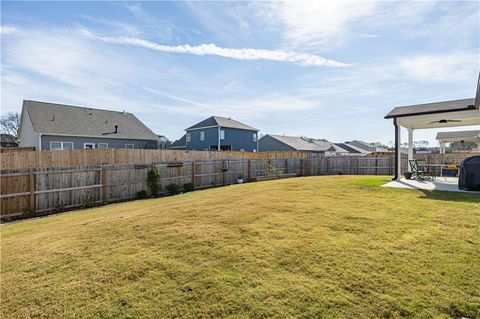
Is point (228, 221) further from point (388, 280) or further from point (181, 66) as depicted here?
point (181, 66)

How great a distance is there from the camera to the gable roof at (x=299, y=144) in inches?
1493

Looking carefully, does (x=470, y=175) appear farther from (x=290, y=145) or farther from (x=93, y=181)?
(x=290, y=145)

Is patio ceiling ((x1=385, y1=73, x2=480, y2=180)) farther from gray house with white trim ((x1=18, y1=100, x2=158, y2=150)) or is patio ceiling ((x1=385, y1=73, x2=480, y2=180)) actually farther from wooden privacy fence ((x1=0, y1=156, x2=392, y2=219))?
gray house with white trim ((x1=18, y1=100, x2=158, y2=150))

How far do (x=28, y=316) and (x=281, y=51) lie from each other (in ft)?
40.5

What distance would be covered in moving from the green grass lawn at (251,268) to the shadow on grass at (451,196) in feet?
7.93

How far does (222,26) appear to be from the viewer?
10.1m

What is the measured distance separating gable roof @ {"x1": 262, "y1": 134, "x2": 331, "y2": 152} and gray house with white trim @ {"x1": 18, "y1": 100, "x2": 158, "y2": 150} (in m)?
19.2

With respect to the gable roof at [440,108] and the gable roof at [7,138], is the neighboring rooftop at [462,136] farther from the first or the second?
the gable roof at [7,138]

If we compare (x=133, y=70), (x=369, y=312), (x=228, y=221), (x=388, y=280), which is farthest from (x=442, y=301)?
(x=133, y=70)

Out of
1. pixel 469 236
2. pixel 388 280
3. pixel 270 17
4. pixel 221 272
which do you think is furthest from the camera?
pixel 270 17

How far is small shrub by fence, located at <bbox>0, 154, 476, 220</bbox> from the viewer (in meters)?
8.25

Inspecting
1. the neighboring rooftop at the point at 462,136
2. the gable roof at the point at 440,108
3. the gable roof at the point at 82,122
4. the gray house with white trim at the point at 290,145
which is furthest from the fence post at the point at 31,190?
the neighboring rooftop at the point at 462,136

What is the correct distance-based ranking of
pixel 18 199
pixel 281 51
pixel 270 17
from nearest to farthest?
1. pixel 18 199
2. pixel 270 17
3. pixel 281 51

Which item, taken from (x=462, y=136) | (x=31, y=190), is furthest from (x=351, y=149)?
(x=31, y=190)
